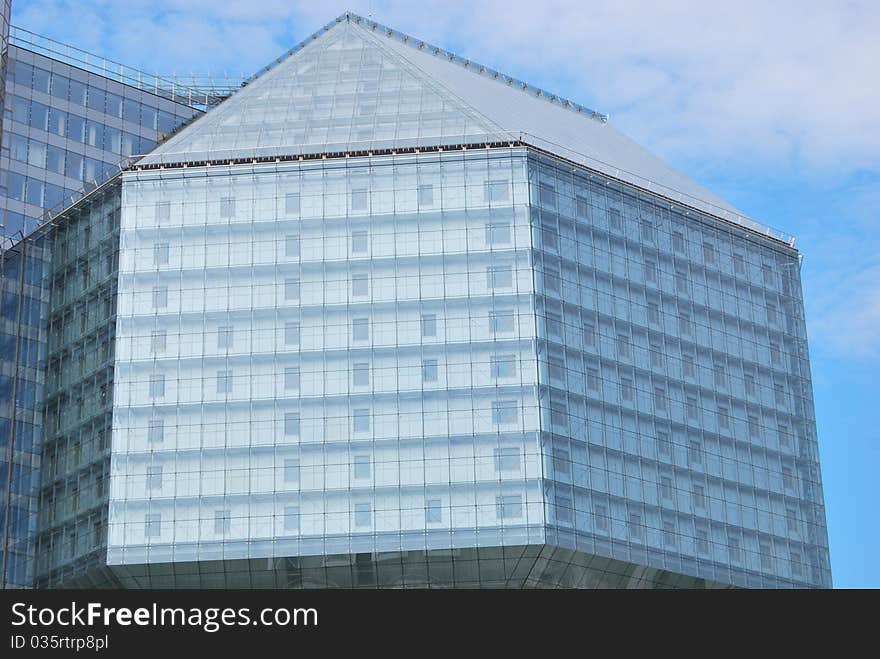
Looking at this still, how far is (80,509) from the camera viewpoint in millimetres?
87812

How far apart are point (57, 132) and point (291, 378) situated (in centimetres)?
2699

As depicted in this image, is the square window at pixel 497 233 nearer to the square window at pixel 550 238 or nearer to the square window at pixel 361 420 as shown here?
the square window at pixel 550 238

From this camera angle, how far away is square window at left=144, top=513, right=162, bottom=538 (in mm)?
84125

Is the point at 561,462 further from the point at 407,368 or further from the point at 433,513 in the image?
the point at 407,368

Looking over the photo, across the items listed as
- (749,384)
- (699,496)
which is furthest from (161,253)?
(749,384)

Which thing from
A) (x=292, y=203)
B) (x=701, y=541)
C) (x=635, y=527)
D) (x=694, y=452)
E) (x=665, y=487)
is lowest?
(x=701, y=541)

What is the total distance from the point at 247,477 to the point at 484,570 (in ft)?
40.9

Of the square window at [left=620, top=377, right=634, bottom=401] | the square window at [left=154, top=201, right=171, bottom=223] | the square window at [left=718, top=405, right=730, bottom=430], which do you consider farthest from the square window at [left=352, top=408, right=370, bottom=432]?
the square window at [left=718, top=405, right=730, bottom=430]

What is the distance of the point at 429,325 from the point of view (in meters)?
86.6

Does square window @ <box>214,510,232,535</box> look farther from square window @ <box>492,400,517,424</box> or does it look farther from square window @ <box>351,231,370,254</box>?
square window @ <box>351,231,370,254</box>

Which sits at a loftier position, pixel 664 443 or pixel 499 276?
pixel 499 276

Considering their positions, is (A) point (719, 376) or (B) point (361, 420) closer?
(B) point (361, 420)
